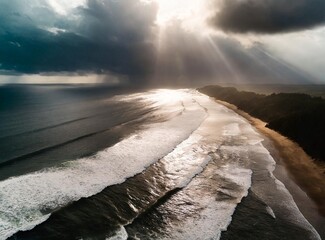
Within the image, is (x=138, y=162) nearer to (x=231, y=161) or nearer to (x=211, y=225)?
(x=231, y=161)

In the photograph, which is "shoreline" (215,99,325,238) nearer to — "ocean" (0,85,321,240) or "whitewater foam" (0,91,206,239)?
"ocean" (0,85,321,240)

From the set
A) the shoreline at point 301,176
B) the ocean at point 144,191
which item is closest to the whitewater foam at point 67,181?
the ocean at point 144,191

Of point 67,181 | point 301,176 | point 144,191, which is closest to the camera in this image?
point 144,191

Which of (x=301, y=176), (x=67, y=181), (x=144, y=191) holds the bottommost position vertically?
(x=67, y=181)

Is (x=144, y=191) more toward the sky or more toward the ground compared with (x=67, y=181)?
more toward the sky

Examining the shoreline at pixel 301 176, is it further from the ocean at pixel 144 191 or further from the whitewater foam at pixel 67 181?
the whitewater foam at pixel 67 181

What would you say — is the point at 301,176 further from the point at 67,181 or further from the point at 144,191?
the point at 67,181

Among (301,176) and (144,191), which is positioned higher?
(301,176)

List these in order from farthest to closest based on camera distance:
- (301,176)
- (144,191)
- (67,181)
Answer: (301,176)
(67,181)
(144,191)

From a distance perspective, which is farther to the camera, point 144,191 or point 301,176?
point 301,176

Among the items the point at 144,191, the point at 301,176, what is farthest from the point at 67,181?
the point at 301,176
